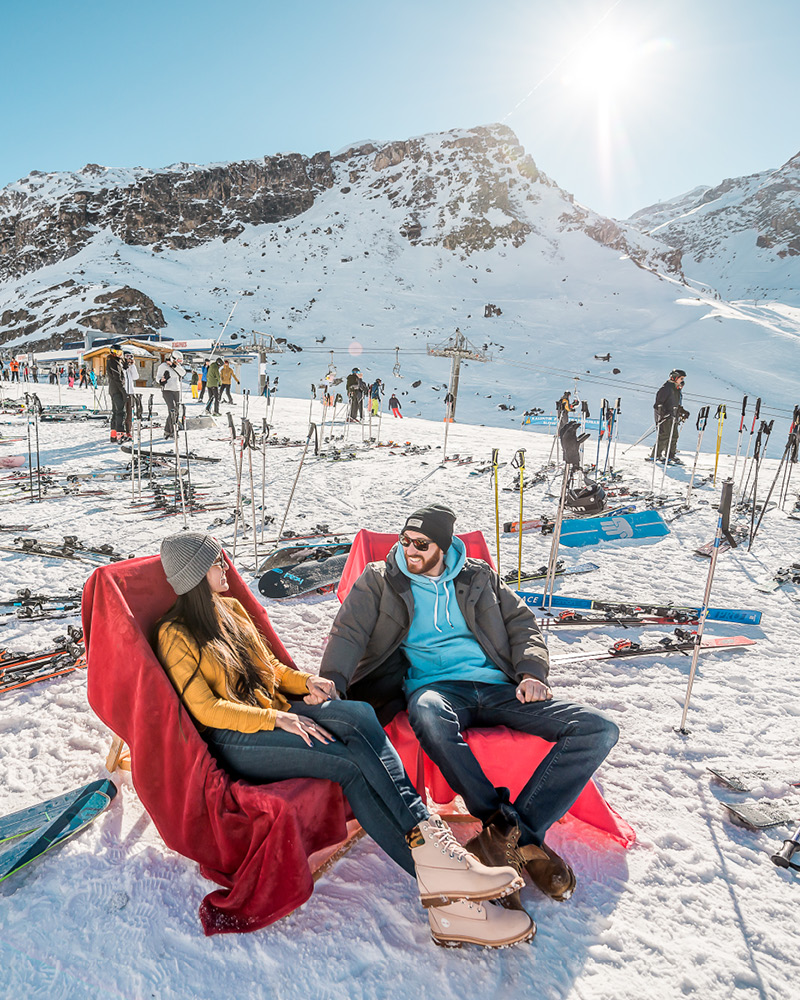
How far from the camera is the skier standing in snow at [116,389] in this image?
11547 millimetres

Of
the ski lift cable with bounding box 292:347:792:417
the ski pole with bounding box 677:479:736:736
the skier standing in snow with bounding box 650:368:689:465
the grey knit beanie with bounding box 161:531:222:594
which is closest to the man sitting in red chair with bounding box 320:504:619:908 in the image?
the grey knit beanie with bounding box 161:531:222:594

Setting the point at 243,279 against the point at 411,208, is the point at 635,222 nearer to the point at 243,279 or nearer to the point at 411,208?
the point at 411,208

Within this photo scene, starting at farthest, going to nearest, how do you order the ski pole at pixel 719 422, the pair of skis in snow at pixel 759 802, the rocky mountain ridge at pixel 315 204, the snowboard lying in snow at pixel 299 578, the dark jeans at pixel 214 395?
the rocky mountain ridge at pixel 315 204 → the dark jeans at pixel 214 395 → the ski pole at pixel 719 422 → the snowboard lying in snow at pixel 299 578 → the pair of skis in snow at pixel 759 802

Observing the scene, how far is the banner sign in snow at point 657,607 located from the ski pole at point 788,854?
7.77ft

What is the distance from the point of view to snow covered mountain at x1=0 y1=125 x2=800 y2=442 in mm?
31391

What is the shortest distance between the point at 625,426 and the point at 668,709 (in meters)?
19.7

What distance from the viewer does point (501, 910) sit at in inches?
71.9

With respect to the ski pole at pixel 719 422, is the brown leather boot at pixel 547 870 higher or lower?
lower

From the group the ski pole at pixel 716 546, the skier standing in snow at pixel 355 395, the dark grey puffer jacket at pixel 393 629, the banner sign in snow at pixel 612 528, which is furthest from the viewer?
the skier standing in snow at pixel 355 395

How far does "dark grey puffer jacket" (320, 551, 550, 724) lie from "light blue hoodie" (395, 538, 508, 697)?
35 millimetres

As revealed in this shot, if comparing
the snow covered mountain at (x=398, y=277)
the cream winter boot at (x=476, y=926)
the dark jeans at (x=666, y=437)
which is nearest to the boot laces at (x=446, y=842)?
the cream winter boot at (x=476, y=926)

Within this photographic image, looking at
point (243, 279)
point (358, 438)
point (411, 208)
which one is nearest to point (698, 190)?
point (411, 208)

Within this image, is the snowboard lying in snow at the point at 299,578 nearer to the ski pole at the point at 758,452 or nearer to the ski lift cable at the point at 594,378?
the ski pole at the point at 758,452

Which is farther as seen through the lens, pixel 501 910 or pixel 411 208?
pixel 411 208
